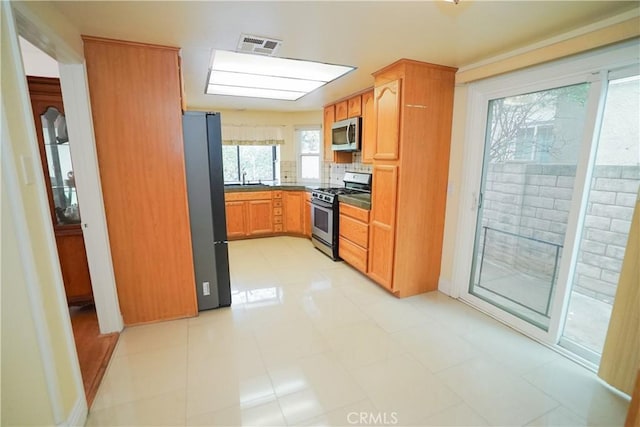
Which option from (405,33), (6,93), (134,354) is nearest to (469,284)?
(405,33)

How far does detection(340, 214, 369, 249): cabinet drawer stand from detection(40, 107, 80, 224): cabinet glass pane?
9.00 ft

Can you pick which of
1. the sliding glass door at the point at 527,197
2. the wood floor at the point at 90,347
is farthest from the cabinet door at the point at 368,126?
the wood floor at the point at 90,347

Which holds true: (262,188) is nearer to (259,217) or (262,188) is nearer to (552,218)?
(259,217)

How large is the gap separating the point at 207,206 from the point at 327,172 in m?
3.14

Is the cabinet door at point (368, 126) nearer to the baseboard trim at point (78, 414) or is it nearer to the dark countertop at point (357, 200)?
the dark countertop at point (357, 200)

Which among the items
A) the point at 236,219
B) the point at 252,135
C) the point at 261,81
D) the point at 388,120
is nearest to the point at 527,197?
the point at 388,120

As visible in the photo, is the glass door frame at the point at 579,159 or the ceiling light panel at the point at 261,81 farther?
the ceiling light panel at the point at 261,81

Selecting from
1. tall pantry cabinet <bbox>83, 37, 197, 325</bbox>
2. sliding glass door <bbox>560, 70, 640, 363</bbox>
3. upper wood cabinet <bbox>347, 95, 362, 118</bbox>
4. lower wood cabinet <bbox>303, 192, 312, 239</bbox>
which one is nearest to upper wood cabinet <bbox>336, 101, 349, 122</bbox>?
upper wood cabinet <bbox>347, 95, 362, 118</bbox>

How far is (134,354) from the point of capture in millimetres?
2117

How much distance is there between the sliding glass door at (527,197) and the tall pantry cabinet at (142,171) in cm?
274

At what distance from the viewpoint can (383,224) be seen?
9.95 feet

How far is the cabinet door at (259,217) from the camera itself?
496 cm

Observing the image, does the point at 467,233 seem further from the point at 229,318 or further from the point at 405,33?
the point at 229,318

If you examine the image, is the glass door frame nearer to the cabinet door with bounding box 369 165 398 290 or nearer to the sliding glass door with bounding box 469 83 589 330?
the sliding glass door with bounding box 469 83 589 330
